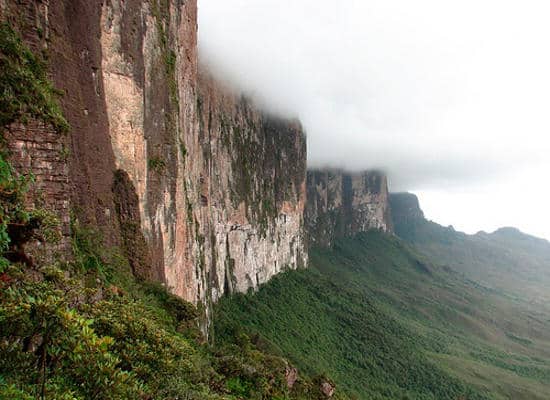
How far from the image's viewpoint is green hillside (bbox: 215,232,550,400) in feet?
167

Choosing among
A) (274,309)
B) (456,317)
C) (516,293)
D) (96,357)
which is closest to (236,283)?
(274,309)

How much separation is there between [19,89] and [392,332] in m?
75.0

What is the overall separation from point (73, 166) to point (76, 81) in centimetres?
370

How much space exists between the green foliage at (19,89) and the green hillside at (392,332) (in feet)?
108

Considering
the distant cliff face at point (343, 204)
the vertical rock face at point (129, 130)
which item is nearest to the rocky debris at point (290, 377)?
the vertical rock face at point (129, 130)

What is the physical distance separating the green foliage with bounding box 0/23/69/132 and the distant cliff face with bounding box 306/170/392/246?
104 meters

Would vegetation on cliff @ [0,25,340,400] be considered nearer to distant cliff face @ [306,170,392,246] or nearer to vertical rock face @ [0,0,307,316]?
vertical rock face @ [0,0,307,316]

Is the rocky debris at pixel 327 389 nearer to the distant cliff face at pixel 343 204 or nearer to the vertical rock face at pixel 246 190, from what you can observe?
the vertical rock face at pixel 246 190

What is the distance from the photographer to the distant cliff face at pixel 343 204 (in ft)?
391

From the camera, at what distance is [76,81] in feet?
48.3

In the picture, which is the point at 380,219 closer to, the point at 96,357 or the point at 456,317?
Answer: the point at 456,317

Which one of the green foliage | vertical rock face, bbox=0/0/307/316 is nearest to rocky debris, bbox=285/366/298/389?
vertical rock face, bbox=0/0/307/316

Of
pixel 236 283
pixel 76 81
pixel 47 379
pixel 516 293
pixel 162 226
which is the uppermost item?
pixel 76 81

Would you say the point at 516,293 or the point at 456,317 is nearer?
the point at 456,317
